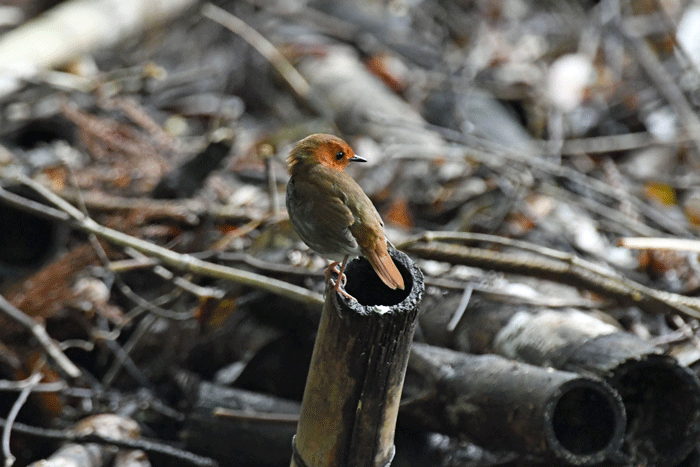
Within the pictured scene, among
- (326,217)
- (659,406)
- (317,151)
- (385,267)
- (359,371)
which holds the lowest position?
(359,371)

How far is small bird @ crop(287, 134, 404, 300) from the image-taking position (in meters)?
1.62

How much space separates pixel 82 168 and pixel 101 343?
1355 mm

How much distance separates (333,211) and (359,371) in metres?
0.40

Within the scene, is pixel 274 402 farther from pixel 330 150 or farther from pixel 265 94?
pixel 265 94

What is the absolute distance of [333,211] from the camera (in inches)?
67.1

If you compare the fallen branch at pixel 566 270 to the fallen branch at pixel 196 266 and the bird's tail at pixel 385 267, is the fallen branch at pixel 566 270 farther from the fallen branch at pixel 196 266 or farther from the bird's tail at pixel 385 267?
the bird's tail at pixel 385 267

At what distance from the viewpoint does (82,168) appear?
400 cm

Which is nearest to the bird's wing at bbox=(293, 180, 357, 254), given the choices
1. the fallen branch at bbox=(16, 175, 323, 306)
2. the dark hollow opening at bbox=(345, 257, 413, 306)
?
the dark hollow opening at bbox=(345, 257, 413, 306)

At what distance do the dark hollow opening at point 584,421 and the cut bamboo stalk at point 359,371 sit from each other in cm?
59

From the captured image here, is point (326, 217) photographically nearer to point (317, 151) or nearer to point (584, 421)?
point (317, 151)

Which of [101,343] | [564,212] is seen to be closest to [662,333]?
[564,212]

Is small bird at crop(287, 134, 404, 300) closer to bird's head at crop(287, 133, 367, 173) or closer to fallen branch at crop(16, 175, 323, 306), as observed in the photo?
bird's head at crop(287, 133, 367, 173)

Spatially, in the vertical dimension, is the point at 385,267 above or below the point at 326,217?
below

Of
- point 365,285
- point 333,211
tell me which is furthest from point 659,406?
point 333,211
